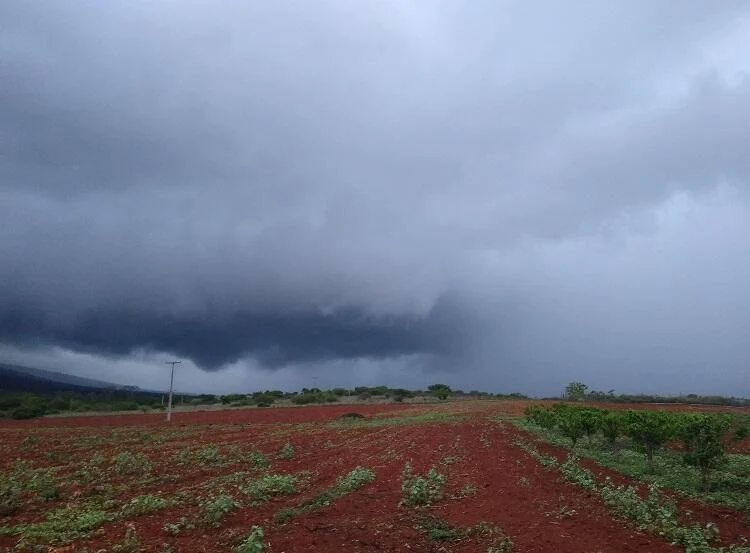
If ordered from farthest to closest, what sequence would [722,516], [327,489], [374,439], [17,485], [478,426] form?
1. [478,426]
2. [374,439]
3. [17,485]
4. [327,489]
5. [722,516]

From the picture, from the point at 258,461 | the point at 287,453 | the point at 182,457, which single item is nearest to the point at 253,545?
the point at 258,461

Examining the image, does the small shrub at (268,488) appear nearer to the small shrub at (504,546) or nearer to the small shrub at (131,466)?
the small shrub at (131,466)

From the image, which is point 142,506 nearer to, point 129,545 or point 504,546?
point 129,545

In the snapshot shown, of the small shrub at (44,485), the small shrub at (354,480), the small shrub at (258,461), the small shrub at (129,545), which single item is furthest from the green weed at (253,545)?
the small shrub at (258,461)

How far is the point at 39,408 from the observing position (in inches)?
3056

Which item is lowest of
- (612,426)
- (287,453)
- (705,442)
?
(287,453)

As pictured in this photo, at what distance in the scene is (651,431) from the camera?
63.7 ft

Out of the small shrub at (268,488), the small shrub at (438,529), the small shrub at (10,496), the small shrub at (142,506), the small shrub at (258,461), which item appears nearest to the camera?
the small shrub at (438,529)

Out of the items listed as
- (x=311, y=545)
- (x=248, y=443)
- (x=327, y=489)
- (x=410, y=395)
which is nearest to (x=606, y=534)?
(x=311, y=545)

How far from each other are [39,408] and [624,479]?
83176 mm

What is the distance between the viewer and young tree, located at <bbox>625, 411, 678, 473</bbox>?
63.2ft

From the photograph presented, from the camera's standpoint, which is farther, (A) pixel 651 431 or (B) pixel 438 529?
(A) pixel 651 431

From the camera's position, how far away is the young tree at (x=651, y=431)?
63.2ft

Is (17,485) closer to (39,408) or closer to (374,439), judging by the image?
(374,439)
